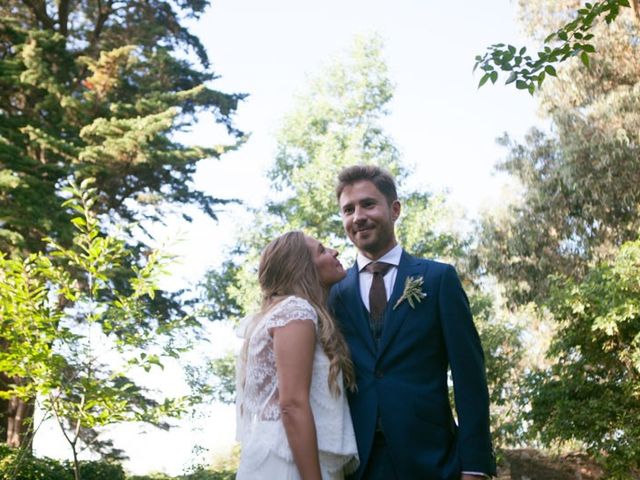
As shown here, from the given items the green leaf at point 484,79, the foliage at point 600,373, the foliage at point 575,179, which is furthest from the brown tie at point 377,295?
the foliage at point 575,179

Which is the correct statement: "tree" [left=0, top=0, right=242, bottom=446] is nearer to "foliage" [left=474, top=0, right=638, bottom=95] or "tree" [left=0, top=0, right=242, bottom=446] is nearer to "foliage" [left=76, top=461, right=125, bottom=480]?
"foliage" [left=76, top=461, right=125, bottom=480]

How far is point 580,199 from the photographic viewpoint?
15.7 metres

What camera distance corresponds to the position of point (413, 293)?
279cm

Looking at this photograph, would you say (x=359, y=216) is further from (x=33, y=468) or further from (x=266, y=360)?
(x=33, y=468)

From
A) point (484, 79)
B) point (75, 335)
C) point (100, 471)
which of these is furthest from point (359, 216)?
point (100, 471)

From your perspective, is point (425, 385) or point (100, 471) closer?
point (425, 385)

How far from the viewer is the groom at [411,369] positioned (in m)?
2.59

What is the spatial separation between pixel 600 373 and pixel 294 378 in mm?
9504

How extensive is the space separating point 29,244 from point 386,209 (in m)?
11.5

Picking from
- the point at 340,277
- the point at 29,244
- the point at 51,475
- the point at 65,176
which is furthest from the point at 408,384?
the point at 65,176

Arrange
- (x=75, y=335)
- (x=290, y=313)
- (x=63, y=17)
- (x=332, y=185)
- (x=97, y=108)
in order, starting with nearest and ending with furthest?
1. (x=290, y=313)
2. (x=75, y=335)
3. (x=97, y=108)
4. (x=63, y=17)
5. (x=332, y=185)

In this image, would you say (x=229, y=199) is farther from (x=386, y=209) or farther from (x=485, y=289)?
(x=386, y=209)

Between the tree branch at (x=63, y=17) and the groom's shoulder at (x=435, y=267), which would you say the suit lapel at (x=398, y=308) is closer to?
the groom's shoulder at (x=435, y=267)

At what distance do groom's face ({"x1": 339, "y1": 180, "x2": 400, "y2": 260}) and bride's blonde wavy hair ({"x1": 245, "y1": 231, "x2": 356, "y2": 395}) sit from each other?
0.27m
